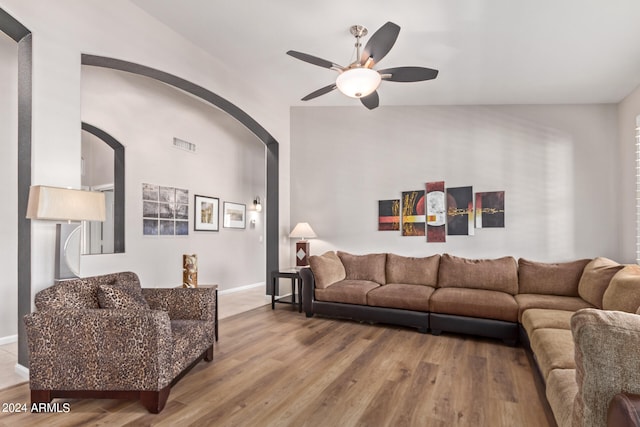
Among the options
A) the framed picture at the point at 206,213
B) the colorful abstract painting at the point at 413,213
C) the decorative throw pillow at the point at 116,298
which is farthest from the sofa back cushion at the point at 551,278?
the framed picture at the point at 206,213

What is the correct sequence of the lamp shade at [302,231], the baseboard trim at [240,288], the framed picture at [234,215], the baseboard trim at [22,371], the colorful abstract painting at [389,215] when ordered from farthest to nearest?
1. the framed picture at [234,215]
2. the baseboard trim at [240,288]
3. the lamp shade at [302,231]
4. the colorful abstract painting at [389,215]
5. the baseboard trim at [22,371]

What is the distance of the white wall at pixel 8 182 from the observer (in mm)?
3523

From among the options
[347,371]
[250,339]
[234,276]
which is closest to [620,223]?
[347,371]

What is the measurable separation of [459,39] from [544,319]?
104 inches

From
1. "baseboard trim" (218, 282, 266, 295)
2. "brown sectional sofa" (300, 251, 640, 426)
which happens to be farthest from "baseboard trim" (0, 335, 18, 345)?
"brown sectional sofa" (300, 251, 640, 426)

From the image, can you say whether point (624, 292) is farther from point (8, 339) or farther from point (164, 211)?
point (8, 339)

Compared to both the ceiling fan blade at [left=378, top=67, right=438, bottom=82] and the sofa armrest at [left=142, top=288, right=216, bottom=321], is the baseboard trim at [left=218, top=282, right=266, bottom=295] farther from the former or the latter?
the ceiling fan blade at [left=378, top=67, right=438, bottom=82]

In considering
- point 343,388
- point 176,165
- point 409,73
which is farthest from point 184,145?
point 343,388

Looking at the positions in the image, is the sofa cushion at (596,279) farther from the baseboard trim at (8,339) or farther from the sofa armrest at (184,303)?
the baseboard trim at (8,339)

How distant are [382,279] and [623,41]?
3.52m

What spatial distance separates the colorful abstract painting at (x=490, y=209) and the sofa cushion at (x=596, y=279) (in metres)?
1.14

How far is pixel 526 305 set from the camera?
3328 millimetres

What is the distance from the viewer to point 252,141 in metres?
6.84

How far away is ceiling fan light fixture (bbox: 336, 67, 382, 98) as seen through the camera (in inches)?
110
